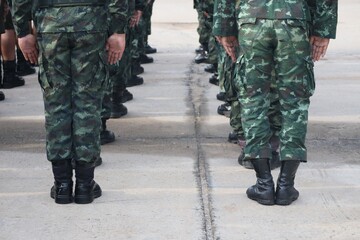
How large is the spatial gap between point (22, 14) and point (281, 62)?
155 cm

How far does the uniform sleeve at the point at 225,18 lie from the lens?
5148 mm

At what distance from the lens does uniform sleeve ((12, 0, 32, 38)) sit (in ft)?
16.2

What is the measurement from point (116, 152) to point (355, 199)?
202cm

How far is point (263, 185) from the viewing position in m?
5.07

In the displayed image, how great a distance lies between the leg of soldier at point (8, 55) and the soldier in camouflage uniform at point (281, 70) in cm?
474

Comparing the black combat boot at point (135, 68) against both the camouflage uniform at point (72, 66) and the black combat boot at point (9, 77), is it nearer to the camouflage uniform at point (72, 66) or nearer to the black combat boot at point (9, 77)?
the black combat boot at point (9, 77)

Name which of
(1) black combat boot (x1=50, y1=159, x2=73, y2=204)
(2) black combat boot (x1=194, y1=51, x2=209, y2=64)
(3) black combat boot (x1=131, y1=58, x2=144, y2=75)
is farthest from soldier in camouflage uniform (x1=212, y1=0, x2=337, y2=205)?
(2) black combat boot (x1=194, y1=51, x2=209, y2=64)

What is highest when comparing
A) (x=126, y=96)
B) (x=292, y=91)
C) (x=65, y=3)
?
(x=65, y=3)

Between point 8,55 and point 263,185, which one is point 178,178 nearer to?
point 263,185

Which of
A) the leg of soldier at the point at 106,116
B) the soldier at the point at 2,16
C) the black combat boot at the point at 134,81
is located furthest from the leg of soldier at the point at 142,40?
the leg of soldier at the point at 106,116

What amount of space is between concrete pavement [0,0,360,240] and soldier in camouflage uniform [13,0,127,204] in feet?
0.81

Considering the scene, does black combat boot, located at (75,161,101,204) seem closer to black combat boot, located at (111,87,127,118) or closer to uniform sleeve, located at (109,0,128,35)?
uniform sleeve, located at (109,0,128,35)

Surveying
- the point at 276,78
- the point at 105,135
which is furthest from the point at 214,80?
the point at 276,78

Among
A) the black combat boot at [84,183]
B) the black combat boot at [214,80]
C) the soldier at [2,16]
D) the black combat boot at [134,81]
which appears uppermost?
the soldier at [2,16]
